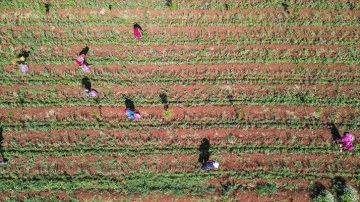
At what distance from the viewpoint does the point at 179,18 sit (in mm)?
26375

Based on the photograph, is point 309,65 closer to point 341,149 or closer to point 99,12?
point 341,149

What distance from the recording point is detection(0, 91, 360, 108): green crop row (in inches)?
961

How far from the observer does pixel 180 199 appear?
22.9 m

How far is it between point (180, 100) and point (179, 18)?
18.6 ft

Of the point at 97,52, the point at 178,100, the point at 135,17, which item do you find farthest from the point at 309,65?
the point at 97,52

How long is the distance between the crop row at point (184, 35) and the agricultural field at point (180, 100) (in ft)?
0.23

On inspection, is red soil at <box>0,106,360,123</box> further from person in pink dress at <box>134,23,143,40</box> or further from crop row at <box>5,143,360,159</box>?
person in pink dress at <box>134,23,143,40</box>

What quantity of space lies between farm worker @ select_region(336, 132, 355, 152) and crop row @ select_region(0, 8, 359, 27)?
7.56m

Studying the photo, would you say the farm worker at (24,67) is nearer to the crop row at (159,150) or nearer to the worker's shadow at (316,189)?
the crop row at (159,150)

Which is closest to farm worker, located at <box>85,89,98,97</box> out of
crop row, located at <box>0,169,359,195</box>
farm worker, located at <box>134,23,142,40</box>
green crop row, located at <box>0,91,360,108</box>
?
green crop row, located at <box>0,91,360,108</box>

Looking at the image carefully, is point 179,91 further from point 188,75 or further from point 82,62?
point 82,62

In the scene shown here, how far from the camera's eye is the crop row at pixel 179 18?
1032 inches

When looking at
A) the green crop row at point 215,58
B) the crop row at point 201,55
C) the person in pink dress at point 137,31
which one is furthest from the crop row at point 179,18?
the green crop row at point 215,58

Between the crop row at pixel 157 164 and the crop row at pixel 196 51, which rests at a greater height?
the crop row at pixel 196 51
